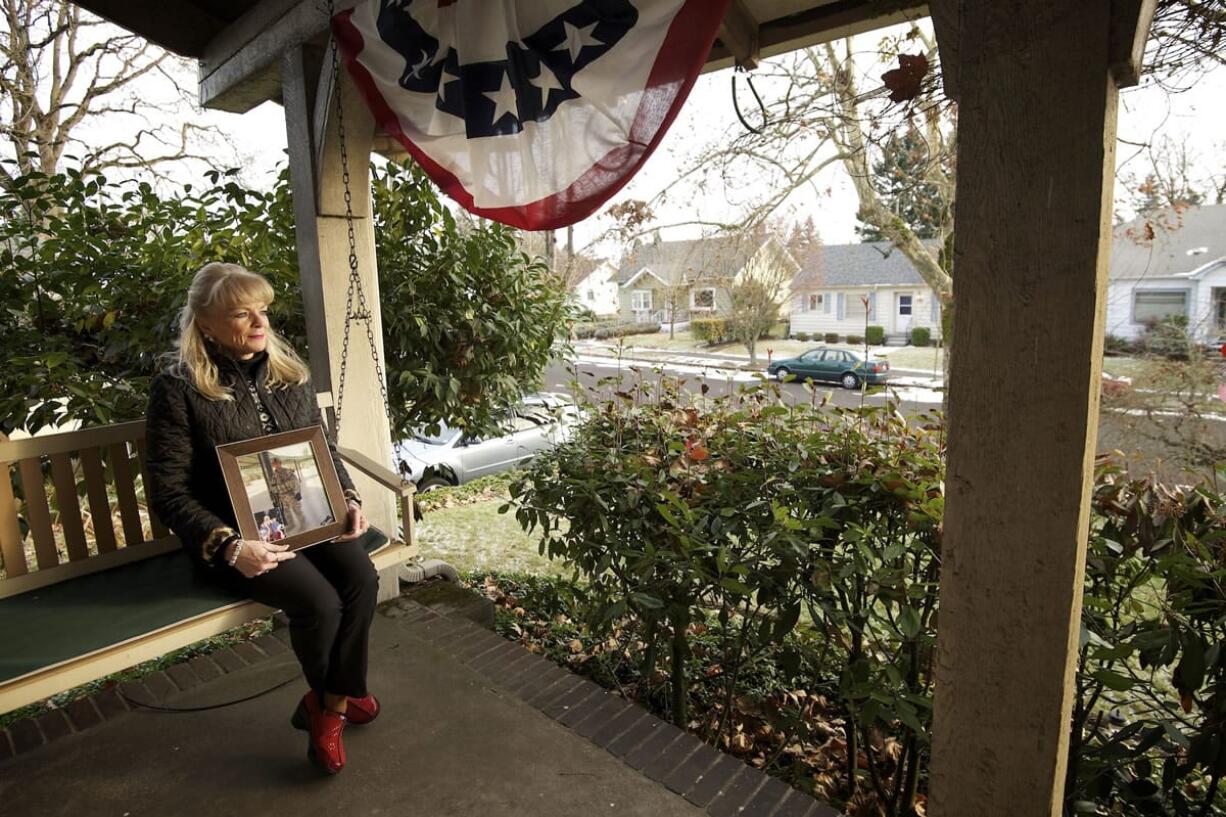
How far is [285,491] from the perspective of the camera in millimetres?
2182

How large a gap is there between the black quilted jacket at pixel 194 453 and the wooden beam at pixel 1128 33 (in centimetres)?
241

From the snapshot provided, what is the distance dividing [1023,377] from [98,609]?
2.62m

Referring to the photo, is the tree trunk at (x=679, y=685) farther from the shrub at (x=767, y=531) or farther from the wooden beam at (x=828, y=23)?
the wooden beam at (x=828, y=23)

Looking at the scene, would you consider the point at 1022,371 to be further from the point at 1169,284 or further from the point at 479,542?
the point at 1169,284

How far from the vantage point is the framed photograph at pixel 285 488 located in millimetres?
2096

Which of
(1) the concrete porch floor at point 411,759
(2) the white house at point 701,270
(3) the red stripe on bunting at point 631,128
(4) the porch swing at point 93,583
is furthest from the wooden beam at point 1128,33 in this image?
(2) the white house at point 701,270

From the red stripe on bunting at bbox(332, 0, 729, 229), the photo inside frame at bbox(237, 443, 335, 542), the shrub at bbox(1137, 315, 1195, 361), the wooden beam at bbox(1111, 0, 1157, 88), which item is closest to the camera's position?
the wooden beam at bbox(1111, 0, 1157, 88)

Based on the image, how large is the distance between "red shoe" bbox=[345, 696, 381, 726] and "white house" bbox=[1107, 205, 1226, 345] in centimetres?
716

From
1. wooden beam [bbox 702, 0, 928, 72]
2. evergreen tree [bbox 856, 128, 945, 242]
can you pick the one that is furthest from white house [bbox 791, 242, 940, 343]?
wooden beam [bbox 702, 0, 928, 72]

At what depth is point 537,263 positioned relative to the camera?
421 centimetres

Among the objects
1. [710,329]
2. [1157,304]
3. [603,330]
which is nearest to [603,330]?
[603,330]

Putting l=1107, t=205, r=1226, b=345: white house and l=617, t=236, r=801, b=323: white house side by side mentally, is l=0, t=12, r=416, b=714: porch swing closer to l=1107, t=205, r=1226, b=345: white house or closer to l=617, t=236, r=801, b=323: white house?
l=617, t=236, r=801, b=323: white house

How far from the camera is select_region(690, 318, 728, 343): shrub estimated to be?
31.3 feet

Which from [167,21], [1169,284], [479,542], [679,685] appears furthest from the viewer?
[1169,284]
